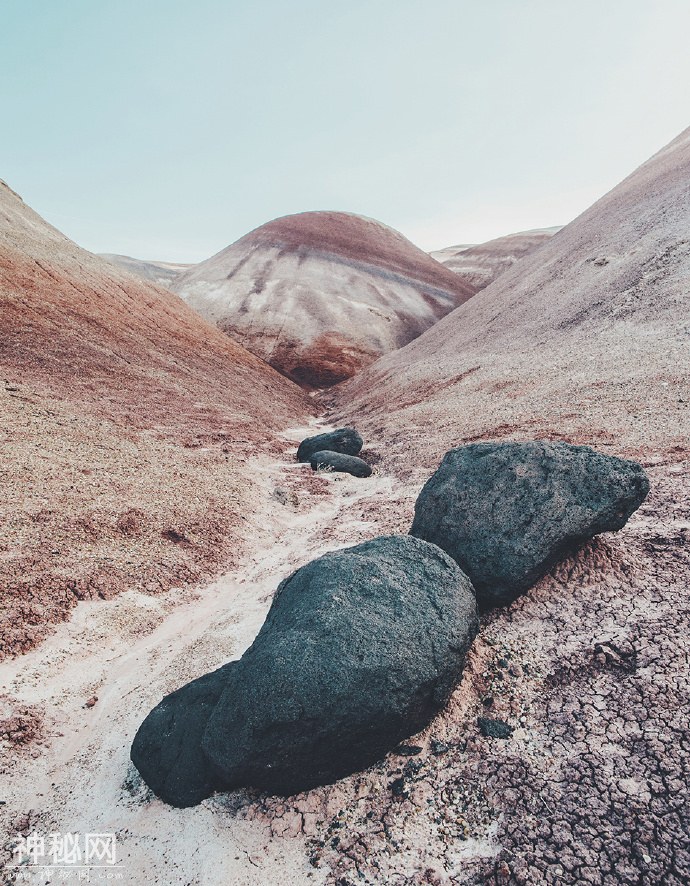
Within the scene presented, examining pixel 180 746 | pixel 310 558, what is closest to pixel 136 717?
pixel 180 746

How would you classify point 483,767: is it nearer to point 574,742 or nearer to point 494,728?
point 494,728

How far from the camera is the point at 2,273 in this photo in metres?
18.6

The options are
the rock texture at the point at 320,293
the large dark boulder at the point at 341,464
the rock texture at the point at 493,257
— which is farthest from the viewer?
the rock texture at the point at 493,257

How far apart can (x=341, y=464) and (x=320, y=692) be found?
360 inches

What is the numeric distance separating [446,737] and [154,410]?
1320cm

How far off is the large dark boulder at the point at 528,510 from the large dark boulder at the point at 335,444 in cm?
806

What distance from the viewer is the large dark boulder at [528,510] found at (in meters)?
4.88

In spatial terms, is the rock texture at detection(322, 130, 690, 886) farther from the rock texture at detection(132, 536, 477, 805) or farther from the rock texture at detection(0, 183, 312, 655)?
the rock texture at detection(0, 183, 312, 655)

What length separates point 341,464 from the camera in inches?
490

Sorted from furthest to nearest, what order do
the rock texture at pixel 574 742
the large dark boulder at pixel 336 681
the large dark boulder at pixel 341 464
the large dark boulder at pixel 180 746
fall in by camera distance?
the large dark boulder at pixel 341 464, the large dark boulder at pixel 180 746, the large dark boulder at pixel 336 681, the rock texture at pixel 574 742

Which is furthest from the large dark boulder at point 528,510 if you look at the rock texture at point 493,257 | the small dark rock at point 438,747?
the rock texture at point 493,257

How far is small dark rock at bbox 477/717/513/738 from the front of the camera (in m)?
3.59

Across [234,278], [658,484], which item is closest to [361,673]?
[658,484]

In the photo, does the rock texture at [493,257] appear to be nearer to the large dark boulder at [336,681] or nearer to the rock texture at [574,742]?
the rock texture at [574,742]
